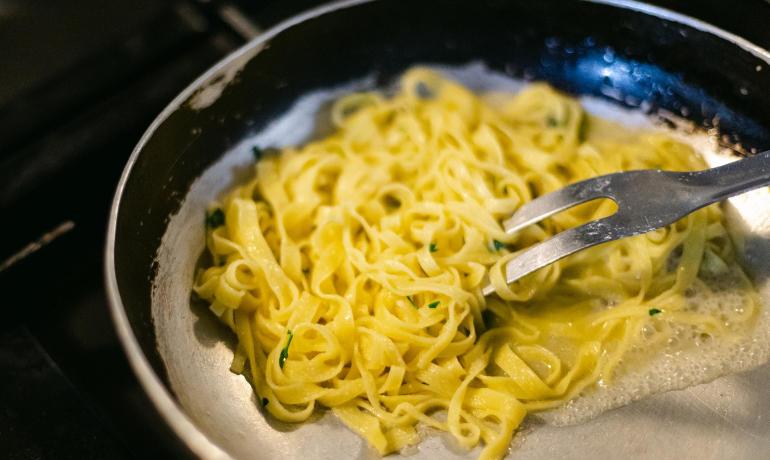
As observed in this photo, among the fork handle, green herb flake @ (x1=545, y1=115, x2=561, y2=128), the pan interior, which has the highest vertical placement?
the fork handle

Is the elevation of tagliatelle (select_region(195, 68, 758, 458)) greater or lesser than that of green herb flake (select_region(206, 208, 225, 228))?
lesser

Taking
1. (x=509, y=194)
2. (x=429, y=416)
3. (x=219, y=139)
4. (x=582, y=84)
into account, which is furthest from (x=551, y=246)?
(x=219, y=139)

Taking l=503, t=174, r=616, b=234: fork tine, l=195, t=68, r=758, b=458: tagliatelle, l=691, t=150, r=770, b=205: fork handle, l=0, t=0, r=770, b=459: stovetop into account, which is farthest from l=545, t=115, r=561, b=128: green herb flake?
l=0, t=0, r=770, b=459: stovetop

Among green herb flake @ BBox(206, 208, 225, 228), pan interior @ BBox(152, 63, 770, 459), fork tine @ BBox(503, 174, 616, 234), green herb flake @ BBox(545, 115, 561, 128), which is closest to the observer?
pan interior @ BBox(152, 63, 770, 459)

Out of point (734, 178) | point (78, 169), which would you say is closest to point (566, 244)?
point (734, 178)

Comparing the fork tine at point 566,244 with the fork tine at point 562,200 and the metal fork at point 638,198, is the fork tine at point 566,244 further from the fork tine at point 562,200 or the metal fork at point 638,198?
the fork tine at point 562,200

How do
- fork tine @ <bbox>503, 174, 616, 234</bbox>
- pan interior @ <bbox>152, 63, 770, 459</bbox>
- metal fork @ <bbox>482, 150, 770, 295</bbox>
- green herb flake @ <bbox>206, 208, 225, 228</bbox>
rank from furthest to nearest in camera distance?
green herb flake @ <bbox>206, 208, 225, 228</bbox>
fork tine @ <bbox>503, 174, 616, 234</bbox>
metal fork @ <bbox>482, 150, 770, 295</bbox>
pan interior @ <bbox>152, 63, 770, 459</bbox>

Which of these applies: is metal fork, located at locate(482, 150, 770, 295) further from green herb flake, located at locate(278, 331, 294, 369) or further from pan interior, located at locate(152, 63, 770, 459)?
green herb flake, located at locate(278, 331, 294, 369)
